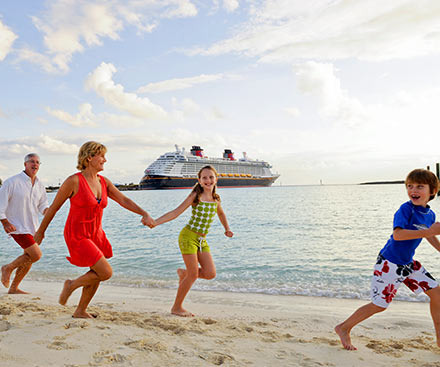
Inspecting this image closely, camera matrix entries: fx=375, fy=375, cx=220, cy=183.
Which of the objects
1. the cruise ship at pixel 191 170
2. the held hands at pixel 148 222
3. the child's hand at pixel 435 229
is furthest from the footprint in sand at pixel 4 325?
the cruise ship at pixel 191 170

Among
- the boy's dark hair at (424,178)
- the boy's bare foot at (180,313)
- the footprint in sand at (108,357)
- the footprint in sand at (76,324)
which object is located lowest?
the boy's bare foot at (180,313)

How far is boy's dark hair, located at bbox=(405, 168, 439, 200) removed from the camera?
113 inches

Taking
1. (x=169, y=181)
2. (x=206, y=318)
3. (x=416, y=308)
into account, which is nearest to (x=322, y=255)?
(x=416, y=308)

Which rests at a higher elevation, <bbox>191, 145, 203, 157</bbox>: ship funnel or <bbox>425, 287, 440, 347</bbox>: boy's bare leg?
<bbox>191, 145, 203, 157</bbox>: ship funnel

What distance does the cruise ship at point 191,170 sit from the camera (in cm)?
8388

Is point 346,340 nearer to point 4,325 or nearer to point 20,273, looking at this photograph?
point 4,325

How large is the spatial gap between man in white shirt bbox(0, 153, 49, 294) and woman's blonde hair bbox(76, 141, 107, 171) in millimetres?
1751

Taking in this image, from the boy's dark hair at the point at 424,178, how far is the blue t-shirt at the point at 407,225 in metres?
0.16

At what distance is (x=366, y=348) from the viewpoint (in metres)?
3.16

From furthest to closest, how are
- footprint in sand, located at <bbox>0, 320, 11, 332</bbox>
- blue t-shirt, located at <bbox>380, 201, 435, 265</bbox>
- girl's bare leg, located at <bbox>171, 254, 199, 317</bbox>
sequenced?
girl's bare leg, located at <bbox>171, 254, 199, 317</bbox>, footprint in sand, located at <bbox>0, 320, 11, 332</bbox>, blue t-shirt, located at <bbox>380, 201, 435, 265</bbox>

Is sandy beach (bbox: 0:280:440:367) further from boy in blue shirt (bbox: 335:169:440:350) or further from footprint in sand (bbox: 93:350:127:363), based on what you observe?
boy in blue shirt (bbox: 335:169:440:350)

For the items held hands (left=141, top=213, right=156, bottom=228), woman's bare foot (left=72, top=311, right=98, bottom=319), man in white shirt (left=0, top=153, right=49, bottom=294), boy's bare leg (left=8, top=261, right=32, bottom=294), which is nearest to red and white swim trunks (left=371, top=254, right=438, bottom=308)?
held hands (left=141, top=213, right=156, bottom=228)

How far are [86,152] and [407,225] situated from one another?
278cm

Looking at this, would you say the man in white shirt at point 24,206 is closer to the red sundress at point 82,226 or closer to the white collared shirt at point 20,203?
the white collared shirt at point 20,203
